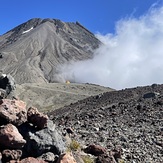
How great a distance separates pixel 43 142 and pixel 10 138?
1.15m

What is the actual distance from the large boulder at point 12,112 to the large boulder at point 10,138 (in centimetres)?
47

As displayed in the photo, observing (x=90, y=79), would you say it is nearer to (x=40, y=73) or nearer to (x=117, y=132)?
(x=40, y=73)

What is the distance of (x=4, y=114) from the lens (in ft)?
35.0

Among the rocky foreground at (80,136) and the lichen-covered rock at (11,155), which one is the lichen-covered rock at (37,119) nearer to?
the rocky foreground at (80,136)

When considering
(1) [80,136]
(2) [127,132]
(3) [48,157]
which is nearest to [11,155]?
(3) [48,157]

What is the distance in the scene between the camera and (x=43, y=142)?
10859 mm

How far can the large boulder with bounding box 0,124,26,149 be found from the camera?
396 inches

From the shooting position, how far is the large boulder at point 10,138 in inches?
396

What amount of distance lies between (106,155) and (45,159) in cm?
275

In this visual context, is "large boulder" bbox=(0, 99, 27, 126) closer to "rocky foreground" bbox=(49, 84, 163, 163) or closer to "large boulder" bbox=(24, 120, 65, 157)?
"large boulder" bbox=(24, 120, 65, 157)

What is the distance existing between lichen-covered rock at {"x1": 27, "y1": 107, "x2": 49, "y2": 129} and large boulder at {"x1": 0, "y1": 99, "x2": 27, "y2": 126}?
0.20m

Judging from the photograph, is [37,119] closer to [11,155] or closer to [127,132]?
[11,155]

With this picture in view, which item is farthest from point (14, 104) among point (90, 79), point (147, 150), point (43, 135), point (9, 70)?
point (90, 79)

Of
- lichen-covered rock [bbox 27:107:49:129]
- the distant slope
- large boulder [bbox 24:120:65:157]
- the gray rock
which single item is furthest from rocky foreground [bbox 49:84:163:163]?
the distant slope
